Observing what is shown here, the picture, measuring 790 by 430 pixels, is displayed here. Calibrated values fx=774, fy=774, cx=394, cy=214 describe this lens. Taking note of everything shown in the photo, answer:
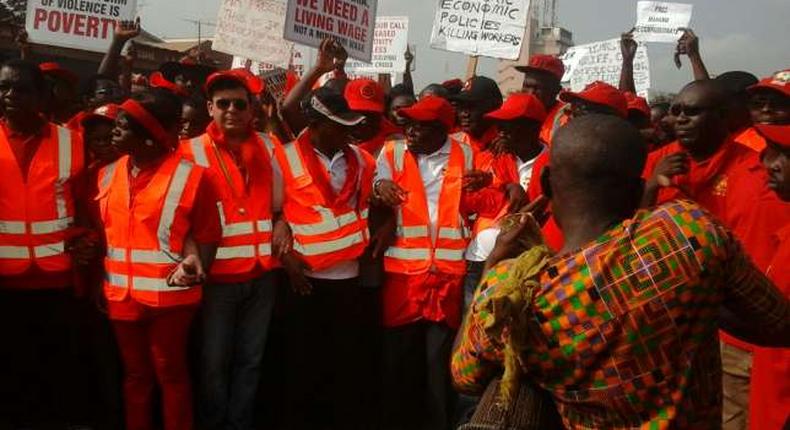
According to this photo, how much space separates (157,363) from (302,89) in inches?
81.7

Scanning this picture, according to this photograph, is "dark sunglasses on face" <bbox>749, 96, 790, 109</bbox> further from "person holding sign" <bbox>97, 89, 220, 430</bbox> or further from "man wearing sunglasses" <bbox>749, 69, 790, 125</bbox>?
"person holding sign" <bbox>97, 89, 220, 430</bbox>

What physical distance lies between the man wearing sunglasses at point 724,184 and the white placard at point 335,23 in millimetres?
3548

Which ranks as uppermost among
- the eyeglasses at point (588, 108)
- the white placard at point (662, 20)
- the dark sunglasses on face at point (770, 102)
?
the white placard at point (662, 20)

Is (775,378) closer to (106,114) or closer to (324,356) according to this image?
(324,356)

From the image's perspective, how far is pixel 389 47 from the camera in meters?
10.5

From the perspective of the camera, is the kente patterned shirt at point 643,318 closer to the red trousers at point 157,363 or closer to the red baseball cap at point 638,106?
the red trousers at point 157,363

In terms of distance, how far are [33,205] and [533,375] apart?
3497 mm

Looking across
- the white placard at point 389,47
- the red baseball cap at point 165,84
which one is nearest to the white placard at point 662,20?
the white placard at point 389,47

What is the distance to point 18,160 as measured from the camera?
4477 mm

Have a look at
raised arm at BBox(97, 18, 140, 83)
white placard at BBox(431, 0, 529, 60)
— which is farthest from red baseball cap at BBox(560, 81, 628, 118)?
raised arm at BBox(97, 18, 140, 83)

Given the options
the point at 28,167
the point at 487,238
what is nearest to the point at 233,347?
the point at 28,167

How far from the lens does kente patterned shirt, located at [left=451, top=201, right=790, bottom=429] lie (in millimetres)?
1875

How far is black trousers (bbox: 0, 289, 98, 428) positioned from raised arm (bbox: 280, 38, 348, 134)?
187cm

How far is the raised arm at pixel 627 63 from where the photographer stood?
8.39 meters
